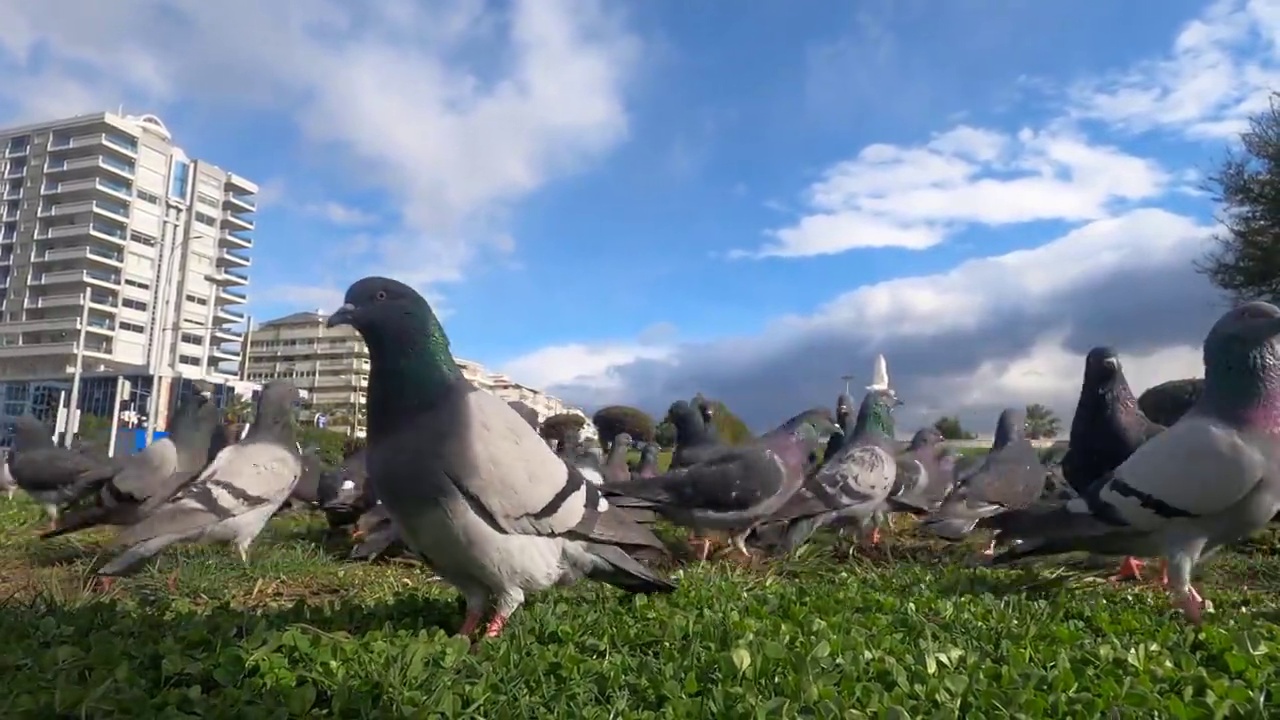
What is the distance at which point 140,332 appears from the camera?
209 ft

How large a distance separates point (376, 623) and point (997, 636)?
103 inches

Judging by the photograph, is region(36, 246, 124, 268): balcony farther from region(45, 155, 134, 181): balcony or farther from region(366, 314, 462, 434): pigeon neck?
region(366, 314, 462, 434): pigeon neck

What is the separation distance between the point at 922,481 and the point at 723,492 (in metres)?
4.02

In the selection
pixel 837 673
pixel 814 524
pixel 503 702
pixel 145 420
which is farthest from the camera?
pixel 145 420

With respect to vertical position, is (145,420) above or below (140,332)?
below

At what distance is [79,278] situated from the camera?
201ft

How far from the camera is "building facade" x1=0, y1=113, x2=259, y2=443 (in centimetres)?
6125

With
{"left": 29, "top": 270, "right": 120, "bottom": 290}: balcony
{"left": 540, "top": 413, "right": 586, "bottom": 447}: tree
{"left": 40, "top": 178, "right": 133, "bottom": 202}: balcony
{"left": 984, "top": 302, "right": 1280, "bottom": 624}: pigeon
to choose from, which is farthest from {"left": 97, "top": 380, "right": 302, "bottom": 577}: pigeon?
{"left": 40, "top": 178, "right": 133, "bottom": 202}: balcony

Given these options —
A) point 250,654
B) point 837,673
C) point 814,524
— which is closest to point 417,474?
point 250,654

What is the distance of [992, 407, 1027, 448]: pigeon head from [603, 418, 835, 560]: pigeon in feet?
14.5

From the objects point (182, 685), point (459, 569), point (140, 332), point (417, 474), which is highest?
point (140, 332)

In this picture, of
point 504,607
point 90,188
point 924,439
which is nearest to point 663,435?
point 924,439

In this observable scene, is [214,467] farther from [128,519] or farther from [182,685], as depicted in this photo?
[182,685]

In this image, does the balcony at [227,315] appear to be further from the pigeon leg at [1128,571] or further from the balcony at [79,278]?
the pigeon leg at [1128,571]
